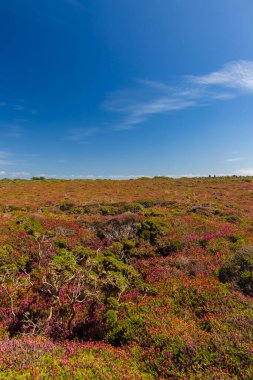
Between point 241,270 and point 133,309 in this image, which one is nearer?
point 133,309

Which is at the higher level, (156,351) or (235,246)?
(235,246)

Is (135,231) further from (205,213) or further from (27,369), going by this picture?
(27,369)

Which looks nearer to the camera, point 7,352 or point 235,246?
point 7,352

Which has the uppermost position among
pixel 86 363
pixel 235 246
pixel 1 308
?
pixel 235 246

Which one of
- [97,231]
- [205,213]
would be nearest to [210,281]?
[97,231]

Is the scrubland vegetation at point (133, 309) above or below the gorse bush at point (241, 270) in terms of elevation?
below

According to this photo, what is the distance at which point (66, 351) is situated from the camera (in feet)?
17.0

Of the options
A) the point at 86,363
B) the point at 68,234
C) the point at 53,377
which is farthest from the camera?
the point at 68,234

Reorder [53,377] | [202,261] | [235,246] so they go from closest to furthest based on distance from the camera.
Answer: [53,377] → [202,261] → [235,246]

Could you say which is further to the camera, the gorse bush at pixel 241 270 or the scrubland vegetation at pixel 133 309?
the gorse bush at pixel 241 270

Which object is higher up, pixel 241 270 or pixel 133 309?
pixel 241 270

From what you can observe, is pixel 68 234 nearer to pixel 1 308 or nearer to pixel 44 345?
pixel 1 308

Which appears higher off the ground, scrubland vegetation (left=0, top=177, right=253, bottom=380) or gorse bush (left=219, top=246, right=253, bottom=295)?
gorse bush (left=219, top=246, right=253, bottom=295)

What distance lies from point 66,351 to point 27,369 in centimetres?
117
